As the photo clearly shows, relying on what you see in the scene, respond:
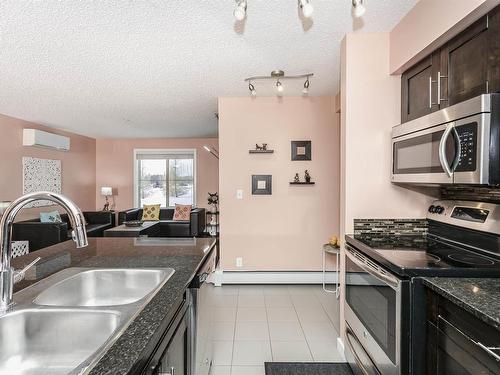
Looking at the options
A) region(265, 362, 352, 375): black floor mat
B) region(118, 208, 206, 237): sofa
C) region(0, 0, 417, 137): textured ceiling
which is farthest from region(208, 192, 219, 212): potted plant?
region(265, 362, 352, 375): black floor mat

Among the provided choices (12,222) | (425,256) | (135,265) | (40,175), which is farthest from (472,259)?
(40,175)

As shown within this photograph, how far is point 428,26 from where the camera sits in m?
1.68

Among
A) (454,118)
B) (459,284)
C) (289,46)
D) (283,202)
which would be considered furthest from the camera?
(283,202)

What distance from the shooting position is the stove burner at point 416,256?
149cm

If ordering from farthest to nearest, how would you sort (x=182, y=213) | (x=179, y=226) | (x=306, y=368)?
(x=182, y=213) < (x=179, y=226) < (x=306, y=368)

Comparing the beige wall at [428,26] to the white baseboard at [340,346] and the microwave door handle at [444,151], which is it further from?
the white baseboard at [340,346]

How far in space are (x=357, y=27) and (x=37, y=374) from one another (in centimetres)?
244

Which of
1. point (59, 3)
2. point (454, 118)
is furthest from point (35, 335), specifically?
point (454, 118)

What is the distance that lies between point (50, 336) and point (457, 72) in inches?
82.8

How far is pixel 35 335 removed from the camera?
3.06 feet

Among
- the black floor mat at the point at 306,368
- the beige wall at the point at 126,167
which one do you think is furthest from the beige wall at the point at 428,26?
the beige wall at the point at 126,167

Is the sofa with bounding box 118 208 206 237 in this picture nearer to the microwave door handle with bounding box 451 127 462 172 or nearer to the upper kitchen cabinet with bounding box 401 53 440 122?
the upper kitchen cabinet with bounding box 401 53 440 122

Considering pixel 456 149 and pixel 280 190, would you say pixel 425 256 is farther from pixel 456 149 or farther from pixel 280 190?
pixel 280 190

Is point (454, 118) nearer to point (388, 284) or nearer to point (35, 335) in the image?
point (388, 284)
